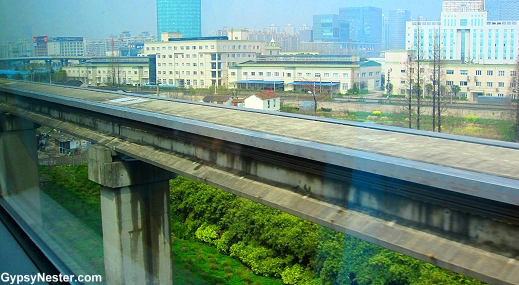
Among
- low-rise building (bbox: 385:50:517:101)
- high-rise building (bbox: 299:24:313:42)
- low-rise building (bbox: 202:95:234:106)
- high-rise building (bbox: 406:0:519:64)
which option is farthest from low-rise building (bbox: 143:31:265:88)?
high-rise building (bbox: 406:0:519:64)

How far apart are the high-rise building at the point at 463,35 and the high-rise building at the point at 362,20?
0.19 meters

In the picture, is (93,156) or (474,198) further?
(93,156)

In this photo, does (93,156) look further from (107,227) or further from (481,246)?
(481,246)

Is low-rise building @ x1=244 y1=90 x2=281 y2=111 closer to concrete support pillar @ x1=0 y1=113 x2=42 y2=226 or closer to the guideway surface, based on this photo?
the guideway surface

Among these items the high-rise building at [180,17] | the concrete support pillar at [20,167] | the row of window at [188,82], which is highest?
the high-rise building at [180,17]

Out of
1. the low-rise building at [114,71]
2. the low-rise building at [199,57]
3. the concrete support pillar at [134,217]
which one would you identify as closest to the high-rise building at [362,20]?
the low-rise building at [199,57]

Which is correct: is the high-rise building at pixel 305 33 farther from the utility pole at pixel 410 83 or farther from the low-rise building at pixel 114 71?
the low-rise building at pixel 114 71

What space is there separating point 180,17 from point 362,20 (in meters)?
1.78

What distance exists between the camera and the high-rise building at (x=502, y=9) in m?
2.09

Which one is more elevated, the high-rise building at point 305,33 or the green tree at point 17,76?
the high-rise building at point 305,33

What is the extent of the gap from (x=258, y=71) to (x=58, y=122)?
353 cm

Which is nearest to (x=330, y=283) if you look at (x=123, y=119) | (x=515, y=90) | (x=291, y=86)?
(x=291, y=86)

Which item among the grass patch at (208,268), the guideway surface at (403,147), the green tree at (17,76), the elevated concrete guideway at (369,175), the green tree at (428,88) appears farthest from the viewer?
the grass patch at (208,268)

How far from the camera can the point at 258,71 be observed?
12.2ft
